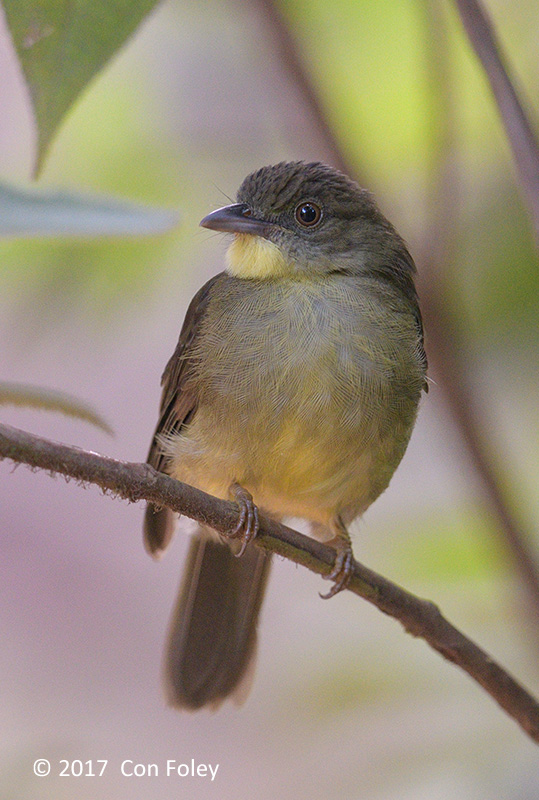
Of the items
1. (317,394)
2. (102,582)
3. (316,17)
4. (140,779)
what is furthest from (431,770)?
(102,582)

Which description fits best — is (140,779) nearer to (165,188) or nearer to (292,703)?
(292,703)

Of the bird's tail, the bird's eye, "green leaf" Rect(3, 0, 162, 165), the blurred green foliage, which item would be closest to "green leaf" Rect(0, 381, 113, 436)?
"green leaf" Rect(3, 0, 162, 165)

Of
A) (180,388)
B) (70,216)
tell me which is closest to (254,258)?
(180,388)

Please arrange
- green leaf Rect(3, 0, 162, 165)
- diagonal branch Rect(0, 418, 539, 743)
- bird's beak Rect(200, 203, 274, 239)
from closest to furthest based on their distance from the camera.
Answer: green leaf Rect(3, 0, 162, 165) → diagonal branch Rect(0, 418, 539, 743) → bird's beak Rect(200, 203, 274, 239)

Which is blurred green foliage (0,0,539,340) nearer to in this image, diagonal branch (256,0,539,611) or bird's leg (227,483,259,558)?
diagonal branch (256,0,539,611)

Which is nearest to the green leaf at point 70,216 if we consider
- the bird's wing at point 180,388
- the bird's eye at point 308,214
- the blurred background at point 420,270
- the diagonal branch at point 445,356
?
the blurred background at point 420,270

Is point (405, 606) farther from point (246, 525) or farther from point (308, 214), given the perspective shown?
point (308, 214)
